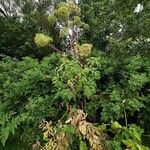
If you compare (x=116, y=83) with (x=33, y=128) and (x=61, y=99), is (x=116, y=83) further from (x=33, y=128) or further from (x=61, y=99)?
(x=33, y=128)

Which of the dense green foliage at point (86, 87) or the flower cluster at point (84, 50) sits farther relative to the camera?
the flower cluster at point (84, 50)

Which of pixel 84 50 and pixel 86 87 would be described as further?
pixel 84 50

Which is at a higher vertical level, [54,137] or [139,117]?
[139,117]

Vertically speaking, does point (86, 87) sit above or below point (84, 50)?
below

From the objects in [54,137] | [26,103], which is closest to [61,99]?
[26,103]

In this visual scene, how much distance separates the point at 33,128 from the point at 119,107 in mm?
1165

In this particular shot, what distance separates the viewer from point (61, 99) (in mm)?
6500

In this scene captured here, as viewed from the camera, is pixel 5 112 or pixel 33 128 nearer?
pixel 33 128

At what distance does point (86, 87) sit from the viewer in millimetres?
5934

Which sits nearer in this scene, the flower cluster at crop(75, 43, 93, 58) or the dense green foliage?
the dense green foliage

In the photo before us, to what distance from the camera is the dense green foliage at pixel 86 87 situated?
5715 mm

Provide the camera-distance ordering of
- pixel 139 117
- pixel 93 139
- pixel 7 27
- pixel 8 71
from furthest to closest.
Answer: pixel 7 27, pixel 8 71, pixel 139 117, pixel 93 139

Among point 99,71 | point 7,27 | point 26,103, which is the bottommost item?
point 26,103

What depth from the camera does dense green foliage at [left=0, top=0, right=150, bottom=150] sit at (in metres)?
5.71
